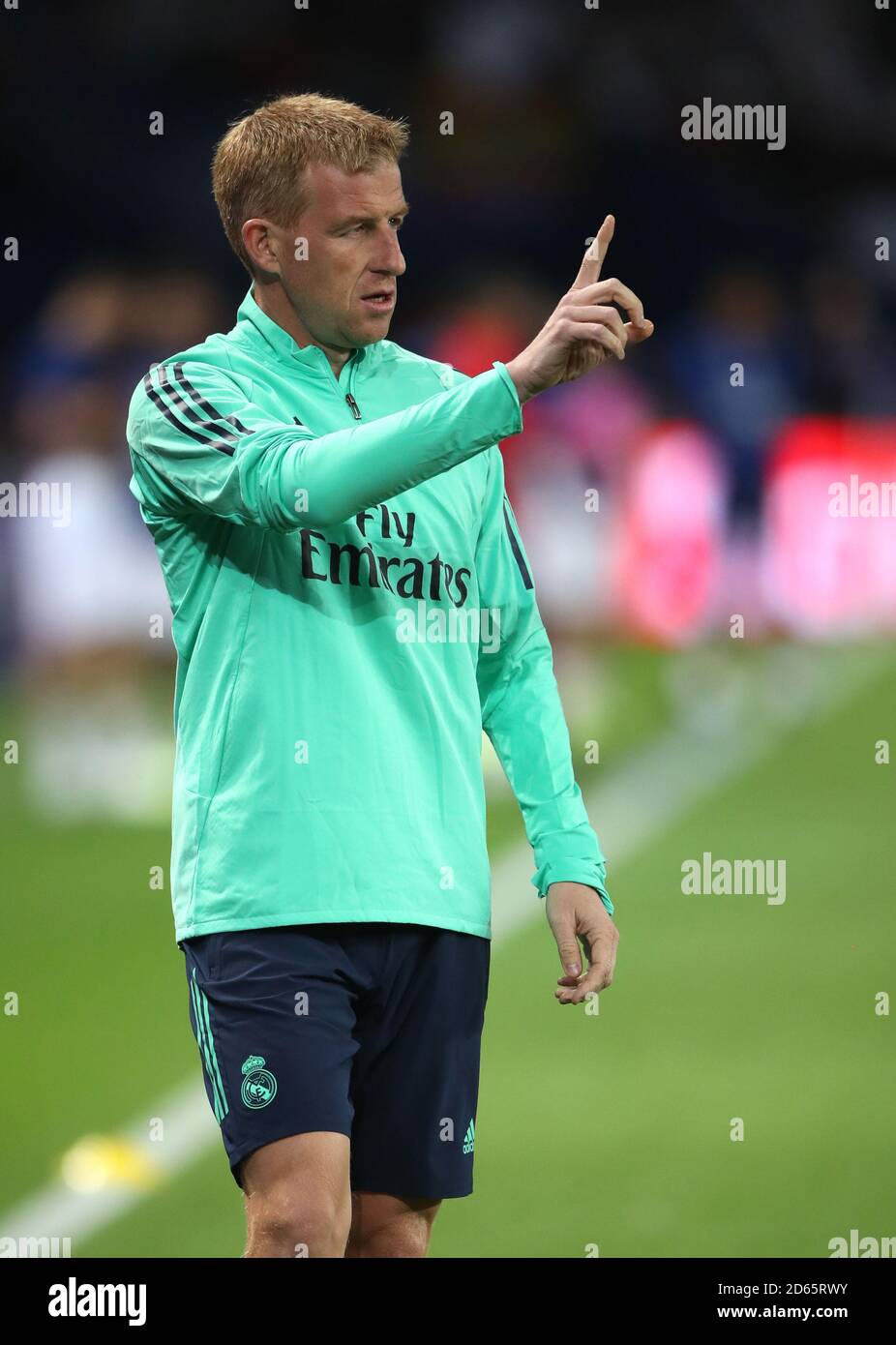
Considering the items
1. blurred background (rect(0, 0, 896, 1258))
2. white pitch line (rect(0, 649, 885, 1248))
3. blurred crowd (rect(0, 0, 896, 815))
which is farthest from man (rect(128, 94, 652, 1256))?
blurred crowd (rect(0, 0, 896, 815))

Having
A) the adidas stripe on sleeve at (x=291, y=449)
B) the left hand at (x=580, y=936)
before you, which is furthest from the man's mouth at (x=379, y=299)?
the left hand at (x=580, y=936)

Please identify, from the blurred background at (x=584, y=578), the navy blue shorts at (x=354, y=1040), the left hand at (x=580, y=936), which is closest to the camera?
the navy blue shorts at (x=354, y=1040)

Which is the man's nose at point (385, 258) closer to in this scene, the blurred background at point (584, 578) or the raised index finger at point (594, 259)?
the raised index finger at point (594, 259)

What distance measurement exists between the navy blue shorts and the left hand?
11cm

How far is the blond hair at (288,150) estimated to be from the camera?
2.69m

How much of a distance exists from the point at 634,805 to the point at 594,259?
6071mm

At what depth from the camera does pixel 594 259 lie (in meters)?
2.46

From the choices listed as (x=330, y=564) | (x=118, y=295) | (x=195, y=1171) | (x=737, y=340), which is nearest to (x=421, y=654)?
(x=330, y=564)

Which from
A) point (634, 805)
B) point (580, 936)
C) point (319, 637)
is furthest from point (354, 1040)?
point (634, 805)

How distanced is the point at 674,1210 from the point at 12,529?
6.46 meters

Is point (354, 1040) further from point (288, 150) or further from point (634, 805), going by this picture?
point (634, 805)

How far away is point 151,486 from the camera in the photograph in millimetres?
2646

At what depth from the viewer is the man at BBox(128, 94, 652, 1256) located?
2.42 metres
